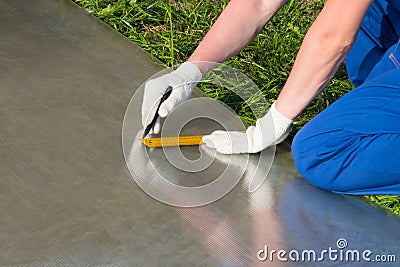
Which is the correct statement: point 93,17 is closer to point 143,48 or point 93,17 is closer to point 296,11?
point 143,48

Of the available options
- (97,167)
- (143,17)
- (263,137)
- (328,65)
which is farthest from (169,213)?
(143,17)

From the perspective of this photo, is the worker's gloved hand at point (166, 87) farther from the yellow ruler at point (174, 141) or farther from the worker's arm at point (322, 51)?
the worker's arm at point (322, 51)

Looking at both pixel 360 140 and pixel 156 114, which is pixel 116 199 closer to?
pixel 156 114

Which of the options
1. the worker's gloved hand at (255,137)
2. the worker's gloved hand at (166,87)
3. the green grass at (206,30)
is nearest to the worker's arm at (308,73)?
the worker's gloved hand at (255,137)

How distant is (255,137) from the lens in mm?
2762

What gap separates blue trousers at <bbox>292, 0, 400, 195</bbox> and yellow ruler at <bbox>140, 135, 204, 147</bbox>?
14.0 inches

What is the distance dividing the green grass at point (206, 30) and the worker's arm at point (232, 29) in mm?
337

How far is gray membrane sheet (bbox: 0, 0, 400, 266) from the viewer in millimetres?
2301

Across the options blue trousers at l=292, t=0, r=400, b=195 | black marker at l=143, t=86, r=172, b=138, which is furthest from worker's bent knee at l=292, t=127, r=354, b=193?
black marker at l=143, t=86, r=172, b=138

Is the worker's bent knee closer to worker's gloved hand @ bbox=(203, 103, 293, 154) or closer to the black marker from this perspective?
worker's gloved hand @ bbox=(203, 103, 293, 154)

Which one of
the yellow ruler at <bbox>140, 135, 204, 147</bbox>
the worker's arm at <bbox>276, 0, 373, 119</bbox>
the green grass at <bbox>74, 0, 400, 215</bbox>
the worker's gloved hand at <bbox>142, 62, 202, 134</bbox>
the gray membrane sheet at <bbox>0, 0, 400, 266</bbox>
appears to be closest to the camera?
the gray membrane sheet at <bbox>0, 0, 400, 266</bbox>

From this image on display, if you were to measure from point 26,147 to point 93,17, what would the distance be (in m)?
1.14

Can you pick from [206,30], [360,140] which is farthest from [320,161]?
[206,30]

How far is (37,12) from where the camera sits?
3.60 metres
